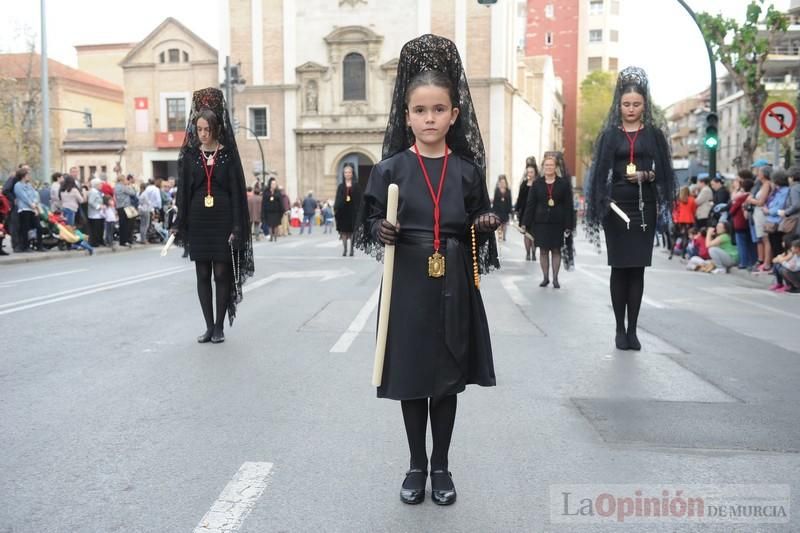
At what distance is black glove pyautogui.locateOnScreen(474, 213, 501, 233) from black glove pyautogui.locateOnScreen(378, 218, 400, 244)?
39 centimetres

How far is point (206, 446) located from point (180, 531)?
118cm

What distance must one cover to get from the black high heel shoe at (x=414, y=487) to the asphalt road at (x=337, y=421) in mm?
53

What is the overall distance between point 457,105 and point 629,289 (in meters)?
4.06

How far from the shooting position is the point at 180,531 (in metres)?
3.39

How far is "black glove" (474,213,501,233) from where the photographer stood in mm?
3799

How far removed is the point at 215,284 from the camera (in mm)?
7832

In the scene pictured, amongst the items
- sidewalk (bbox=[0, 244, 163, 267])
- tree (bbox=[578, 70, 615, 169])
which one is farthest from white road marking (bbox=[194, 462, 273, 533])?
tree (bbox=[578, 70, 615, 169])

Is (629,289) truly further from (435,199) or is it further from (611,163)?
(435,199)

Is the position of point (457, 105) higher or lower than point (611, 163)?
higher

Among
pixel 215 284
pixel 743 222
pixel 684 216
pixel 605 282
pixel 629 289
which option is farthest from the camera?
pixel 684 216

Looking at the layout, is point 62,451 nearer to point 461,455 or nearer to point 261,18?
point 461,455

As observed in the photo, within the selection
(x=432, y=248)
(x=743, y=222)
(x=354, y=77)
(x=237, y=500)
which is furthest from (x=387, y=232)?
(x=354, y=77)

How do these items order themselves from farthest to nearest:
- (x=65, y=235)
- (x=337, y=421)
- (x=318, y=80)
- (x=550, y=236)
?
(x=318, y=80)
(x=65, y=235)
(x=550, y=236)
(x=337, y=421)

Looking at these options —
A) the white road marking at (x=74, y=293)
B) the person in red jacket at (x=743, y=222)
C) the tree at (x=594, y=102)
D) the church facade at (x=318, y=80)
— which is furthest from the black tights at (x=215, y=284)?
the tree at (x=594, y=102)
